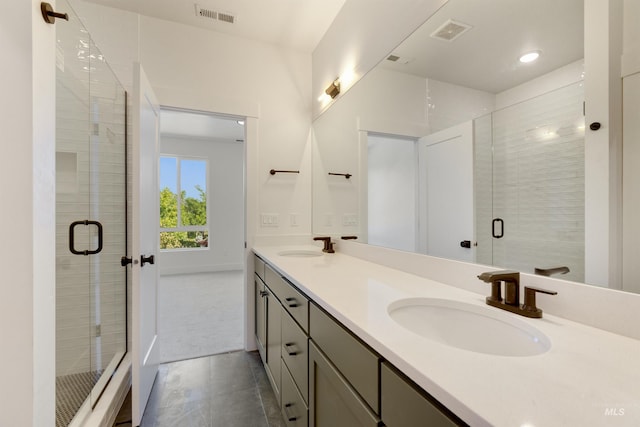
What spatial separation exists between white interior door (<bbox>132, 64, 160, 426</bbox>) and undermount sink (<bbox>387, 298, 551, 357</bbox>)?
144 cm

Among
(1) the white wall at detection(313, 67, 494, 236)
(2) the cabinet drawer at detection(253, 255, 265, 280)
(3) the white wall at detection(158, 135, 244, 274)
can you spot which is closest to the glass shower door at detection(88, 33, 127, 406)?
(2) the cabinet drawer at detection(253, 255, 265, 280)

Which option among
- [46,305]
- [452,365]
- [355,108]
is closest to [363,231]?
[355,108]

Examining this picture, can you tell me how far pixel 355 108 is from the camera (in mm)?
2012

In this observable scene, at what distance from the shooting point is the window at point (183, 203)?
5.44 meters

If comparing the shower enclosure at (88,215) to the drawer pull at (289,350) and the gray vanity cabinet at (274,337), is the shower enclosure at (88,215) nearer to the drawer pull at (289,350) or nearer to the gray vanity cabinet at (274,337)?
the gray vanity cabinet at (274,337)

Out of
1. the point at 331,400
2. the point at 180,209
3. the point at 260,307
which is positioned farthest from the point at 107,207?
the point at 180,209

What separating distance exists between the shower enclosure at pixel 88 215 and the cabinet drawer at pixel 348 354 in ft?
4.85

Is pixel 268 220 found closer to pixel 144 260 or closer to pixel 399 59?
pixel 144 260

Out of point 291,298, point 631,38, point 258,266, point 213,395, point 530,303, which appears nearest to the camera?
point 631,38

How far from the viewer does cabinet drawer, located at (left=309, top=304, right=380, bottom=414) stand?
0.69 m

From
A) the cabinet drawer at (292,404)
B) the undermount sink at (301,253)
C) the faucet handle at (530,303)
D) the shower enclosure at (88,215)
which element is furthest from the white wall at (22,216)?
the undermount sink at (301,253)

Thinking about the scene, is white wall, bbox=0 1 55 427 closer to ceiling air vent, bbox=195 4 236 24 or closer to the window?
Result: ceiling air vent, bbox=195 4 236 24

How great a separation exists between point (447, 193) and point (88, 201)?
7.38ft

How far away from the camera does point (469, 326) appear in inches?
35.5
